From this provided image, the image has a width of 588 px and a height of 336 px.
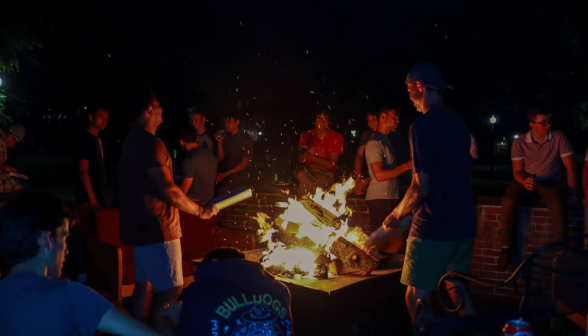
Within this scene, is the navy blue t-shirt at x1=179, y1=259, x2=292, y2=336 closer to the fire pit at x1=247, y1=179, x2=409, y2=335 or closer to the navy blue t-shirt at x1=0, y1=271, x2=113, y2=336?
the navy blue t-shirt at x1=0, y1=271, x2=113, y2=336

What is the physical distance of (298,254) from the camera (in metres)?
4.88

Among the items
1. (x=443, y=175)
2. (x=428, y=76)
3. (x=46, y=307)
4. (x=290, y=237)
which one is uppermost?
(x=428, y=76)


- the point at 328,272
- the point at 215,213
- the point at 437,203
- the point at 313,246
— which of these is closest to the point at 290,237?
the point at 313,246

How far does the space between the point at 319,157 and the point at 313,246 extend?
99.6 inches

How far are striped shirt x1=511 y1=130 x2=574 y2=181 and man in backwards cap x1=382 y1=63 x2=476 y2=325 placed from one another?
9.25 ft

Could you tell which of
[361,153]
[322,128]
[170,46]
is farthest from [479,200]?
[170,46]

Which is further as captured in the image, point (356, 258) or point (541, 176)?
point (541, 176)

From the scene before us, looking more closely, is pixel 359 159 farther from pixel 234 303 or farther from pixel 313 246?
pixel 234 303

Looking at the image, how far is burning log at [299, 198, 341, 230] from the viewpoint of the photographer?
495 cm

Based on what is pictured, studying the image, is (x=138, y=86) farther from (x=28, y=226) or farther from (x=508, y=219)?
(x=28, y=226)

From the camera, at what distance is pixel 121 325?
2.11 m

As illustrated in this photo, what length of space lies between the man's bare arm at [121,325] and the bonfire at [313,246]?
2.59 metres

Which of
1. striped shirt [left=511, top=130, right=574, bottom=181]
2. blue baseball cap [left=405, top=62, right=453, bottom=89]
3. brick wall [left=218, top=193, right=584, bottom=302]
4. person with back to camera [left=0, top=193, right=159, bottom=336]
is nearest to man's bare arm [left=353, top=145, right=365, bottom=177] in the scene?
brick wall [left=218, top=193, right=584, bottom=302]

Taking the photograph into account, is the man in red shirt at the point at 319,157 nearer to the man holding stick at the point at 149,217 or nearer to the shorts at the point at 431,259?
the man holding stick at the point at 149,217
